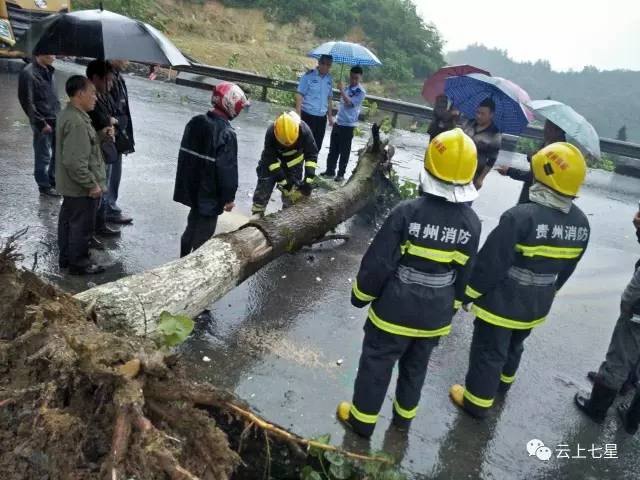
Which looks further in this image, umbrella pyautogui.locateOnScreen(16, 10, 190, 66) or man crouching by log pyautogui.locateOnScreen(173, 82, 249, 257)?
man crouching by log pyautogui.locateOnScreen(173, 82, 249, 257)

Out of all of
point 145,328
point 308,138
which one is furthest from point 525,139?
point 145,328

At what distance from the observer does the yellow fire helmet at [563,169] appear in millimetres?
3152

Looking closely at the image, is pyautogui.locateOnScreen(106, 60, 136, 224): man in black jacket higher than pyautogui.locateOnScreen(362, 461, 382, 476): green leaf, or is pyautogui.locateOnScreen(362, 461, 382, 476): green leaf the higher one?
pyautogui.locateOnScreen(106, 60, 136, 224): man in black jacket

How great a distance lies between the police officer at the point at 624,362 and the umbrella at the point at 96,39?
382cm

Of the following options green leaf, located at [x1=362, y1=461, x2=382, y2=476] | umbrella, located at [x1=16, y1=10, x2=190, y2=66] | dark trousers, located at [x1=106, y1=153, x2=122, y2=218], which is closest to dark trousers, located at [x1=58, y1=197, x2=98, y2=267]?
dark trousers, located at [x1=106, y1=153, x2=122, y2=218]

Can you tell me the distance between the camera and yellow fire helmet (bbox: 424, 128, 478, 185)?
8.93ft

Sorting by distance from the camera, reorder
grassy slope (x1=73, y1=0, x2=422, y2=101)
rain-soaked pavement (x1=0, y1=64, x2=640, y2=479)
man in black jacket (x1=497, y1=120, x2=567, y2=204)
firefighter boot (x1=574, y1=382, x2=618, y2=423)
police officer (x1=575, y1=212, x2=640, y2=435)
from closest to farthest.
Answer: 1. rain-soaked pavement (x1=0, y1=64, x2=640, y2=479)
2. police officer (x1=575, y1=212, x2=640, y2=435)
3. firefighter boot (x1=574, y1=382, x2=618, y2=423)
4. man in black jacket (x1=497, y1=120, x2=567, y2=204)
5. grassy slope (x1=73, y1=0, x2=422, y2=101)

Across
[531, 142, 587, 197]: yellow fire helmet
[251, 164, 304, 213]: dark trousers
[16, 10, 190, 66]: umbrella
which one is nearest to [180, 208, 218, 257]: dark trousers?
[251, 164, 304, 213]: dark trousers

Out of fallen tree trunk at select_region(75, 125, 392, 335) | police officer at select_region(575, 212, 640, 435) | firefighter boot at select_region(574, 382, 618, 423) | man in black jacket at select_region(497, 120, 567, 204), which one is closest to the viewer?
fallen tree trunk at select_region(75, 125, 392, 335)

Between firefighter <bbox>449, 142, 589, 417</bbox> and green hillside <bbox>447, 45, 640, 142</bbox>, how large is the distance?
45144 millimetres

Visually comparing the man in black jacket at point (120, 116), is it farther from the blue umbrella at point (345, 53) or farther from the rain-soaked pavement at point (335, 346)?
the blue umbrella at point (345, 53)

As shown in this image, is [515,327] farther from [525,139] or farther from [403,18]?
[403,18]

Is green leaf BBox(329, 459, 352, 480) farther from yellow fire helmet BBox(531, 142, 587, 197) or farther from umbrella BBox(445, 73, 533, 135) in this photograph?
umbrella BBox(445, 73, 533, 135)

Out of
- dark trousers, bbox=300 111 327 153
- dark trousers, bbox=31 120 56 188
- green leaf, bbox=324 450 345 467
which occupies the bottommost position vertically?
green leaf, bbox=324 450 345 467
